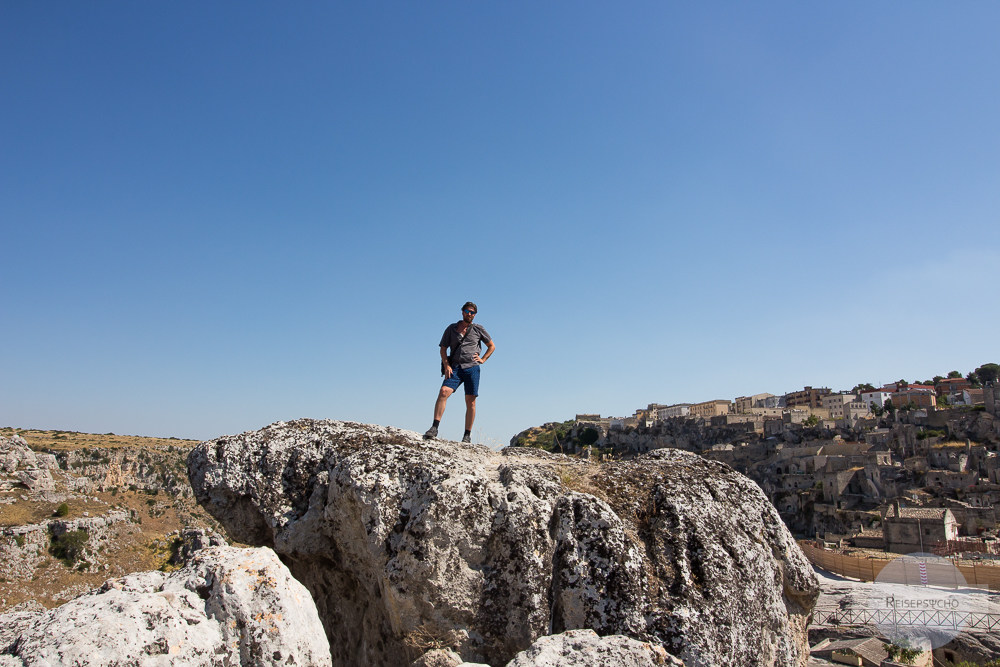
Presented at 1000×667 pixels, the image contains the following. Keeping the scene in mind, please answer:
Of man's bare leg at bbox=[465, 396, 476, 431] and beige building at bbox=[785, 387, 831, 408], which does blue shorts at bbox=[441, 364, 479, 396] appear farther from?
beige building at bbox=[785, 387, 831, 408]

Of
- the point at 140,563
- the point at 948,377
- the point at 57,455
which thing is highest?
the point at 948,377

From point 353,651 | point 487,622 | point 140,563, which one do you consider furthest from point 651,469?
point 140,563

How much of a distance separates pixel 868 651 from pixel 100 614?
31.3 meters

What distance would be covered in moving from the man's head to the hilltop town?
76.8 ft

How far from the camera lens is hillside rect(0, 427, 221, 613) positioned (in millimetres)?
41625

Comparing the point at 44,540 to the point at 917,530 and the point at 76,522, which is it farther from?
the point at 917,530

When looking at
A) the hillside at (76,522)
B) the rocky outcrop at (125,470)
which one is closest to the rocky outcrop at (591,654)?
the hillside at (76,522)

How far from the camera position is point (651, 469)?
8.08 m

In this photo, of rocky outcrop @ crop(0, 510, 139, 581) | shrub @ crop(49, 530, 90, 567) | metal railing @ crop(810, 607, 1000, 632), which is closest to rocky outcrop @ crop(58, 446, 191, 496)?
rocky outcrop @ crop(0, 510, 139, 581)

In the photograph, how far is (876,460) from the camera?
293 feet

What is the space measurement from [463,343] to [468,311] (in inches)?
24.6

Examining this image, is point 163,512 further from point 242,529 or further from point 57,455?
point 242,529

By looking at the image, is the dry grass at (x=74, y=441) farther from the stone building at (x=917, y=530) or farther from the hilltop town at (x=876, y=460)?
the stone building at (x=917, y=530)

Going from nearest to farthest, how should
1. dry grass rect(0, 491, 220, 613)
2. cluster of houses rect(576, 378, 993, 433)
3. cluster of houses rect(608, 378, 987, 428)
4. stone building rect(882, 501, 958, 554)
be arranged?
dry grass rect(0, 491, 220, 613) < stone building rect(882, 501, 958, 554) < cluster of houses rect(576, 378, 993, 433) < cluster of houses rect(608, 378, 987, 428)
